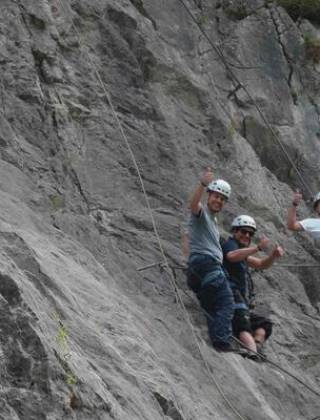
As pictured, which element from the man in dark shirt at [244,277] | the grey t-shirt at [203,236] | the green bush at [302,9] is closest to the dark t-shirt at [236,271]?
the man in dark shirt at [244,277]

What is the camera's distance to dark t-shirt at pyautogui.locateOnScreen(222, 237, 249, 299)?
37.0 feet

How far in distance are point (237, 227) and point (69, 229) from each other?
255cm

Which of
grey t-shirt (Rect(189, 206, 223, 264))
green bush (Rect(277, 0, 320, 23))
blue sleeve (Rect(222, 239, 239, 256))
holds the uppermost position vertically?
green bush (Rect(277, 0, 320, 23))

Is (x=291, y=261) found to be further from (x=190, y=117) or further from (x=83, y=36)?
(x=83, y=36)

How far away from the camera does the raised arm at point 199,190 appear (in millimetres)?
10125

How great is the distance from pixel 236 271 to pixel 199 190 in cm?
150

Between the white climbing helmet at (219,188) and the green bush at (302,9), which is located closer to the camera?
the white climbing helmet at (219,188)

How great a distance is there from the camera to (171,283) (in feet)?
36.1

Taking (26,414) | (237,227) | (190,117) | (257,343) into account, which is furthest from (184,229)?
(26,414)

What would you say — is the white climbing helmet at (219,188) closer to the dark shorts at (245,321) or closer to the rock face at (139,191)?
the rock face at (139,191)

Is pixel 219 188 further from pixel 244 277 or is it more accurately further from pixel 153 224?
pixel 244 277

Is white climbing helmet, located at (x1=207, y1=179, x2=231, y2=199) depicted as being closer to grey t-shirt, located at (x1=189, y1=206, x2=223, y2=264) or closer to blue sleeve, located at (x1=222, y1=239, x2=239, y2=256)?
grey t-shirt, located at (x1=189, y1=206, x2=223, y2=264)

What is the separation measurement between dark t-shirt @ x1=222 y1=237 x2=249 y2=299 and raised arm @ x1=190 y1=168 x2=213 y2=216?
32.4 inches

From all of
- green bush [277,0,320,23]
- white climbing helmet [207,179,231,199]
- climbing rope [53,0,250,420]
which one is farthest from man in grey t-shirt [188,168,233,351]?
green bush [277,0,320,23]
